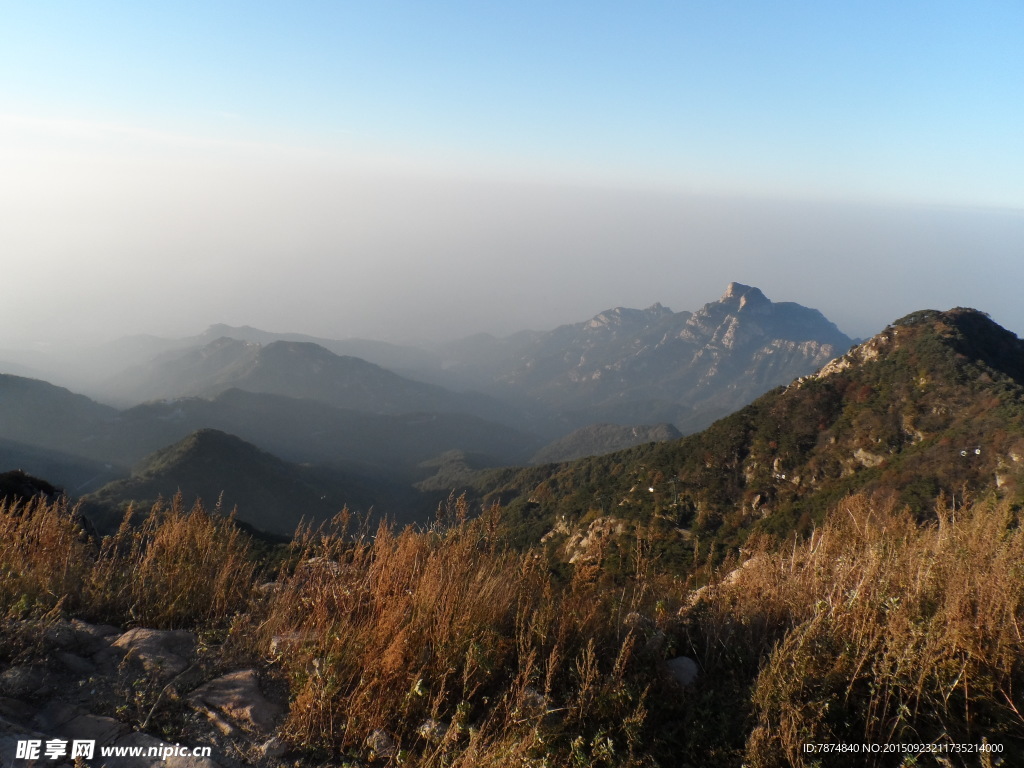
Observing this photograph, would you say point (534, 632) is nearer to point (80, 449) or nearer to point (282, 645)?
point (282, 645)

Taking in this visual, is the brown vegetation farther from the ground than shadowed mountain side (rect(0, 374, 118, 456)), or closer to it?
farther from the ground

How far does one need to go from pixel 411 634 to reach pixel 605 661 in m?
1.44

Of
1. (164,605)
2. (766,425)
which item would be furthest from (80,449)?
(164,605)

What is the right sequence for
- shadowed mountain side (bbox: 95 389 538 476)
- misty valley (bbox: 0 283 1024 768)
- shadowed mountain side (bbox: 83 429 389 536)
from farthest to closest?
1. shadowed mountain side (bbox: 95 389 538 476)
2. shadowed mountain side (bbox: 83 429 389 536)
3. misty valley (bbox: 0 283 1024 768)

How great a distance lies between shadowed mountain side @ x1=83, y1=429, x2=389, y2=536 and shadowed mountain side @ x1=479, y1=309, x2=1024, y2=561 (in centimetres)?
5453

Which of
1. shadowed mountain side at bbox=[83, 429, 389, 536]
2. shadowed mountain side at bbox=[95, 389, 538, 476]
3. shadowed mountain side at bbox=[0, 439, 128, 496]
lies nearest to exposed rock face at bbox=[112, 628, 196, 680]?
shadowed mountain side at bbox=[83, 429, 389, 536]

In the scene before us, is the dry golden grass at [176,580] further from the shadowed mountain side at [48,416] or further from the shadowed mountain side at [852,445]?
the shadowed mountain side at [48,416]

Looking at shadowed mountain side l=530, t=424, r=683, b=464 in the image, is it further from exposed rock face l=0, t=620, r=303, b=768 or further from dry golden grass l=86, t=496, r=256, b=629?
exposed rock face l=0, t=620, r=303, b=768

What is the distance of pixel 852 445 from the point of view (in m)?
40.7

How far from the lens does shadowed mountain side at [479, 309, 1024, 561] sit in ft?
103

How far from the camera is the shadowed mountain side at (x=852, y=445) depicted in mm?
31328

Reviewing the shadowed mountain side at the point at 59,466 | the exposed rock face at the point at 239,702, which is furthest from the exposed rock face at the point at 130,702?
the shadowed mountain side at the point at 59,466

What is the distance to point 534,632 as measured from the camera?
3967 millimetres

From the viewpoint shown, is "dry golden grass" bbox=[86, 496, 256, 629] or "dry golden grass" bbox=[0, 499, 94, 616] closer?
"dry golden grass" bbox=[0, 499, 94, 616]
